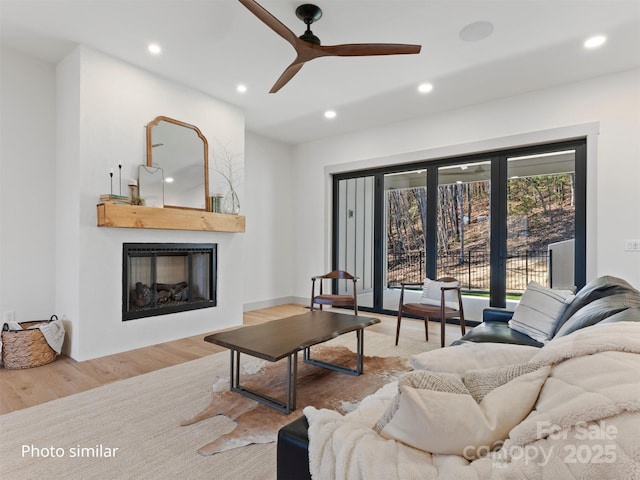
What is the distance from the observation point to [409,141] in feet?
16.2

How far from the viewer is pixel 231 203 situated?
4.41 meters

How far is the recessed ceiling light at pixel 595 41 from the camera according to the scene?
2.97 metres

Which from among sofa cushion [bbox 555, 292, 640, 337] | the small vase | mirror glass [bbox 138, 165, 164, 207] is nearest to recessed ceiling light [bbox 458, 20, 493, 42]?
sofa cushion [bbox 555, 292, 640, 337]

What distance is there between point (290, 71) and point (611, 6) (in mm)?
2414

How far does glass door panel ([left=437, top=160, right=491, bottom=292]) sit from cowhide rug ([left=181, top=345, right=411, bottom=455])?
78.5 inches

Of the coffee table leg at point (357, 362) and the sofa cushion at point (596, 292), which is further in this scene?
the coffee table leg at point (357, 362)

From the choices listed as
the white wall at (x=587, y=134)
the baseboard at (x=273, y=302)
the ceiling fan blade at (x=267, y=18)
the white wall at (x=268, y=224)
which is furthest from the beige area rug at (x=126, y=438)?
the white wall at (x=587, y=134)

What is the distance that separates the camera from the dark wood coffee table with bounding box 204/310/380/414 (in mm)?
2199

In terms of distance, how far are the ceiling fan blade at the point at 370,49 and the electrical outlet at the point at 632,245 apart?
2.85m

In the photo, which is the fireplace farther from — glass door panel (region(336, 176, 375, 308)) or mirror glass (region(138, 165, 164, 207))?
glass door panel (region(336, 176, 375, 308))

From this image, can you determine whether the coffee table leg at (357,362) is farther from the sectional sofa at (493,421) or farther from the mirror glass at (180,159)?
the mirror glass at (180,159)


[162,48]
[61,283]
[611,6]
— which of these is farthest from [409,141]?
[61,283]

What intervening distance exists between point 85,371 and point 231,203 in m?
2.31

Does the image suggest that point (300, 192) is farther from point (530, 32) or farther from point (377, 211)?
point (530, 32)
